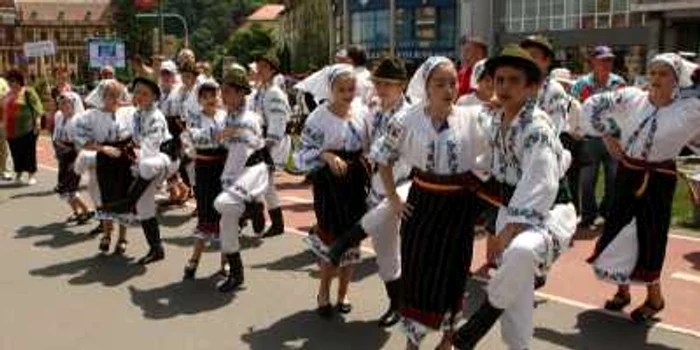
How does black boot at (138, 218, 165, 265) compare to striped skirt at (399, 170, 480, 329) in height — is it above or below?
below

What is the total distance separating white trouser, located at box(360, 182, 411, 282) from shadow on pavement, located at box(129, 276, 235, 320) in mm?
1602

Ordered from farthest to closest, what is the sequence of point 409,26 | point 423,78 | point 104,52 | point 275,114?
1. point 409,26
2. point 104,52
3. point 275,114
4. point 423,78

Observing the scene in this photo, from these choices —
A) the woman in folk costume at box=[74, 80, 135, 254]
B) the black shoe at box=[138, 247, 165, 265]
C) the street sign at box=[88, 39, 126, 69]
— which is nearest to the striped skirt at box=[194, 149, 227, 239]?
the black shoe at box=[138, 247, 165, 265]

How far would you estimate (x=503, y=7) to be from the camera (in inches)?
2163

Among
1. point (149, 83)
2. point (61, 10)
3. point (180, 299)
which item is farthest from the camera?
point (61, 10)

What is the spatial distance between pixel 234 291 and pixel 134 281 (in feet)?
3.51

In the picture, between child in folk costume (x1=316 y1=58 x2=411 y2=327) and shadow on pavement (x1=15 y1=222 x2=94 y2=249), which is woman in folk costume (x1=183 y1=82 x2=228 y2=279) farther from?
shadow on pavement (x1=15 y1=222 x2=94 y2=249)

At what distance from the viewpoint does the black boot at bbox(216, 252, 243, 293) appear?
755 centimetres

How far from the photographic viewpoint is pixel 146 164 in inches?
322

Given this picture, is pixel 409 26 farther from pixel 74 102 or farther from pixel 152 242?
pixel 152 242

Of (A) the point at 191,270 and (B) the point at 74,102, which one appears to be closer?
(A) the point at 191,270

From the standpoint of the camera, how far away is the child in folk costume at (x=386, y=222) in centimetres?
596

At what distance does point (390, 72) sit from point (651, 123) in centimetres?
183

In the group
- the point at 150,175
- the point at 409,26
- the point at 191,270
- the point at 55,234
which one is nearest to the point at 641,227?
the point at 191,270
